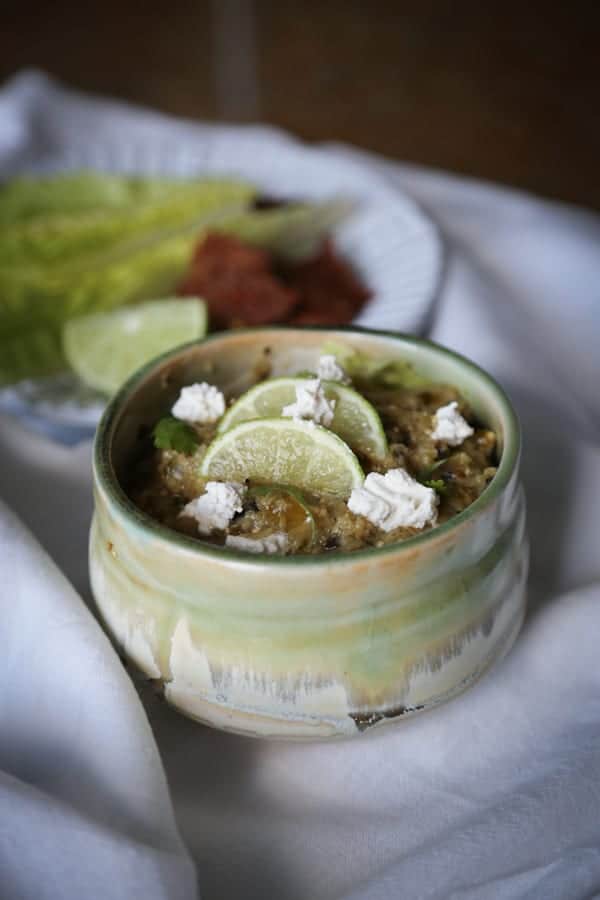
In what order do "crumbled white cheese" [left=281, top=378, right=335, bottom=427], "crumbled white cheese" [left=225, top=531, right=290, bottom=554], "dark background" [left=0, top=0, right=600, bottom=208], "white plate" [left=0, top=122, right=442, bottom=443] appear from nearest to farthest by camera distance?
"crumbled white cheese" [left=225, top=531, right=290, bottom=554]
"crumbled white cheese" [left=281, top=378, right=335, bottom=427]
"white plate" [left=0, top=122, right=442, bottom=443]
"dark background" [left=0, top=0, right=600, bottom=208]

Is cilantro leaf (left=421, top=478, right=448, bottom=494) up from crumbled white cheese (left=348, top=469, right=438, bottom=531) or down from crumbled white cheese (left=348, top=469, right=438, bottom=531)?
down

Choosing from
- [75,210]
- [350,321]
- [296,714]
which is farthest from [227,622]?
[75,210]

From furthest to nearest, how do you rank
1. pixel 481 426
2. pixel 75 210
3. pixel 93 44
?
pixel 93 44 < pixel 75 210 < pixel 481 426

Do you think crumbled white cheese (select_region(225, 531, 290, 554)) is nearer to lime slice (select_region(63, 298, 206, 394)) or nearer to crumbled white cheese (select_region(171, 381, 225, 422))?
crumbled white cheese (select_region(171, 381, 225, 422))

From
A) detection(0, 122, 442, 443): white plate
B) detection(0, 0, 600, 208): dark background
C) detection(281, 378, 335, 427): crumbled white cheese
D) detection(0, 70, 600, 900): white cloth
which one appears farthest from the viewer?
detection(0, 0, 600, 208): dark background

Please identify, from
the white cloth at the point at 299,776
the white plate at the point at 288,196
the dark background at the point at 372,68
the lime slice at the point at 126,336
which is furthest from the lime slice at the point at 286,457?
the dark background at the point at 372,68

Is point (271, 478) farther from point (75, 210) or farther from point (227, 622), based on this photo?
point (75, 210)

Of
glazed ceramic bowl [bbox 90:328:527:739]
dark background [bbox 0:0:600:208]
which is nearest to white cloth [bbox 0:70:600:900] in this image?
glazed ceramic bowl [bbox 90:328:527:739]

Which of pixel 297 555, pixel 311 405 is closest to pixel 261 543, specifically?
pixel 297 555
